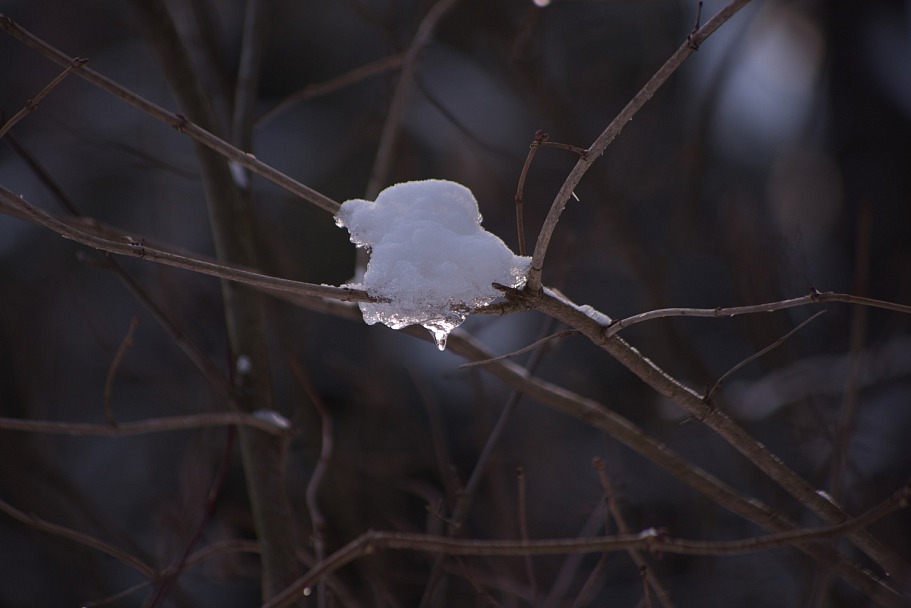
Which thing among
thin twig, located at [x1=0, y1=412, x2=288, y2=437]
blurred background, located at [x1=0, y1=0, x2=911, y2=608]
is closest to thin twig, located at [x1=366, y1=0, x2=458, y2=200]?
blurred background, located at [x1=0, y1=0, x2=911, y2=608]

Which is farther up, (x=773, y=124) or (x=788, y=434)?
(x=773, y=124)

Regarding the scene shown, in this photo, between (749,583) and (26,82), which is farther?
(26,82)

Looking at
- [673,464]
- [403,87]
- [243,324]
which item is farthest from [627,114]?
[243,324]

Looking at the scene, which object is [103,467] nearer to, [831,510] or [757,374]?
[757,374]

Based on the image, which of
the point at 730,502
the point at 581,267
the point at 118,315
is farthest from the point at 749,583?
the point at 118,315

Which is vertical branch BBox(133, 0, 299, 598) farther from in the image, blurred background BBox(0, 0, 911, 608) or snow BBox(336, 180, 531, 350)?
snow BBox(336, 180, 531, 350)

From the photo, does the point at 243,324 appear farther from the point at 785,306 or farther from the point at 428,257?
the point at 785,306
